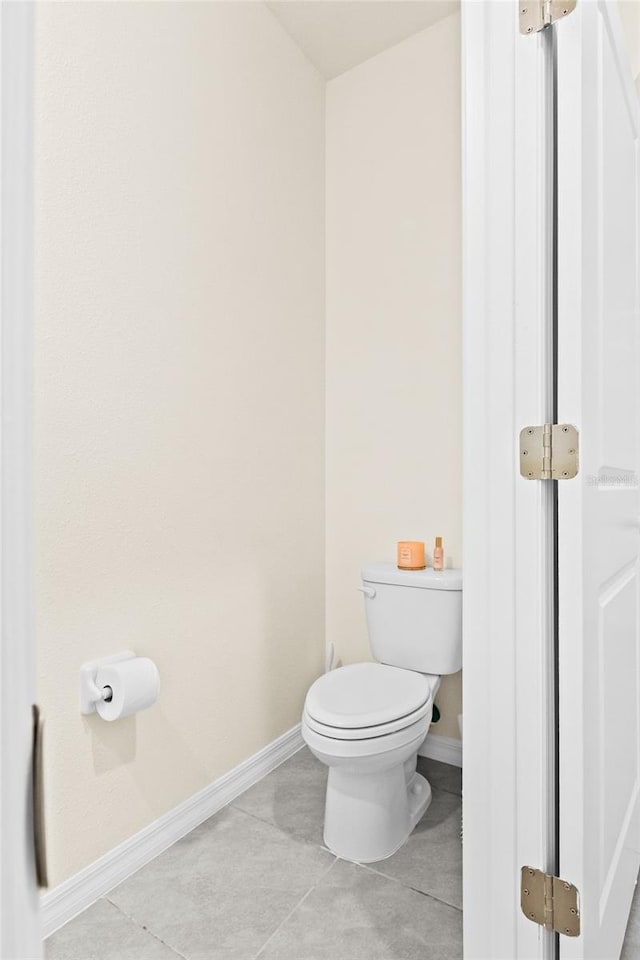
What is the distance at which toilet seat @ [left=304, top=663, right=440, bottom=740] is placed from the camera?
150 cm

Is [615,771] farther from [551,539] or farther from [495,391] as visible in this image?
[495,391]

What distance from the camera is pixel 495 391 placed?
0.99 m

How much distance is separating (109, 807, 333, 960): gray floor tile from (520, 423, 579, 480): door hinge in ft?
3.95

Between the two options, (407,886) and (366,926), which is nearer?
(366,926)

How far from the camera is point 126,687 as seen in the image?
1396 mm

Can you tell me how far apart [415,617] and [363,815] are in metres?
0.61

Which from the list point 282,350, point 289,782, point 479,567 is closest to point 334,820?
point 289,782

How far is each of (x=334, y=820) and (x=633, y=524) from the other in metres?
1.11

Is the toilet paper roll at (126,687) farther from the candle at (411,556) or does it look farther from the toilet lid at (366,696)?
the candle at (411,556)

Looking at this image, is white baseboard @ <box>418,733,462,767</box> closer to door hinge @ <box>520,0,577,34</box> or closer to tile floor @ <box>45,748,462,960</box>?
tile floor @ <box>45,748,462,960</box>

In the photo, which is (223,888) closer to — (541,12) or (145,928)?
(145,928)

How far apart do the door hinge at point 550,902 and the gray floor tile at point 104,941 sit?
799 millimetres

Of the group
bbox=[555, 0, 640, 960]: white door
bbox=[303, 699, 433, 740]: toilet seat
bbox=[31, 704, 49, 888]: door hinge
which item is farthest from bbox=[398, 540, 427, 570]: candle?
bbox=[31, 704, 49, 888]: door hinge

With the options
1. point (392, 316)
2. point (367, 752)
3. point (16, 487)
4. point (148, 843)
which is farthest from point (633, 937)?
point (392, 316)
